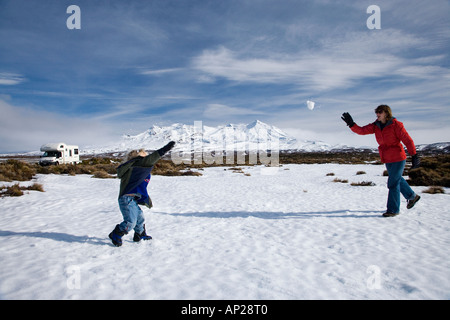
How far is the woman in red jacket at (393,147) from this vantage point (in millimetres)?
4766

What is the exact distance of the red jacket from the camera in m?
4.71

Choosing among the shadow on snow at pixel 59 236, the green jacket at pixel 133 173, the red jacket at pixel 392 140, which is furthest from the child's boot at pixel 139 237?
the red jacket at pixel 392 140

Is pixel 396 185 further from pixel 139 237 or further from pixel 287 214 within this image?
pixel 139 237

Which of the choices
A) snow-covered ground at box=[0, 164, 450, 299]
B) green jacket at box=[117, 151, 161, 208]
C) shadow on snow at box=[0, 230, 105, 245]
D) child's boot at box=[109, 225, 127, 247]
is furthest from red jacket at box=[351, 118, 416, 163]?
shadow on snow at box=[0, 230, 105, 245]

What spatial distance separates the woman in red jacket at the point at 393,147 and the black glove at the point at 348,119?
0.07ft

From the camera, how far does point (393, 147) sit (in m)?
4.91

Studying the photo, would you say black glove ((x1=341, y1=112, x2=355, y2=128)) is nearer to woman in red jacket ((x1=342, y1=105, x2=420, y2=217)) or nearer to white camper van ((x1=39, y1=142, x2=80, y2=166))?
woman in red jacket ((x1=342, y1=105, x2=420, y2=217))

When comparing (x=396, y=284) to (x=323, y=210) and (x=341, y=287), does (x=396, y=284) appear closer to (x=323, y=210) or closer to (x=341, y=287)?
(x=341, y=287)

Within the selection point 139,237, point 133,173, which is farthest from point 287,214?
point 133,173

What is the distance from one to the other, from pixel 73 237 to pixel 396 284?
15.7 ft

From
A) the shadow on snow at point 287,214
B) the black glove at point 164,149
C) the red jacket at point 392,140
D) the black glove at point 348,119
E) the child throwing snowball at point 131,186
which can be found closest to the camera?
the black glove at point 164,149

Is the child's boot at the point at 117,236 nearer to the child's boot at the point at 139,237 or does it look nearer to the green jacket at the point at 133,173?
the child's boot at the point at 139,237

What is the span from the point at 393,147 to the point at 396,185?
32.9 inches
